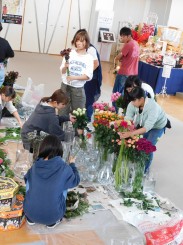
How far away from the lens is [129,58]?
18.3 ft

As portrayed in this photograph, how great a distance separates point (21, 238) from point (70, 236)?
1.13 ft

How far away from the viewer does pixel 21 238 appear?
2.67m

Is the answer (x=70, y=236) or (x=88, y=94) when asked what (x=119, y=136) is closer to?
(x=70, y=236)

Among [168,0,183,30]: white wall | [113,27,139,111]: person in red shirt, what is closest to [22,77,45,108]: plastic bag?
[113,27,139,111]: person in red shirt

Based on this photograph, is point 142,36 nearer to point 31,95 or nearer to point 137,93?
point 31,95

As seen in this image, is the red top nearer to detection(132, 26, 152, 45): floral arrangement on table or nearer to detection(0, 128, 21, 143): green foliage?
detection(0, 128, 21, 143): green foliage

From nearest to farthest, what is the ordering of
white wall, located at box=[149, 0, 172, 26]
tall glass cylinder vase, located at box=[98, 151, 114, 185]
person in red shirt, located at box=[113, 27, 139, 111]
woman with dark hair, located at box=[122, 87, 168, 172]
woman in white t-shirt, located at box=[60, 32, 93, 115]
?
woman with dark hair, located at box=[122, 87, 168, 172], tall glass cylinder vase, located at box=[98, 151, 114, 185], woman in white t-shirt, located at box=[60, 32, 93, 115], person in red shirt, located at box=[113, 27, 139, 111], white wall, located at box=[149, 0, 172, 26]

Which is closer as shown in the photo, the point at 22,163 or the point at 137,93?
the point at 137,93

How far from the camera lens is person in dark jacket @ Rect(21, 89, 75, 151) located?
361cm

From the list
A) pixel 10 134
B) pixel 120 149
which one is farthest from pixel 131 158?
pixel 10 134

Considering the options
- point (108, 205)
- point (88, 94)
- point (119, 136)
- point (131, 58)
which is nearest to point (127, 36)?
point (131, 58)

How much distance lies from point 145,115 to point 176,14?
8666mm

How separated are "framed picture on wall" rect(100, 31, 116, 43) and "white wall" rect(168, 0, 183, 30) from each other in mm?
1736

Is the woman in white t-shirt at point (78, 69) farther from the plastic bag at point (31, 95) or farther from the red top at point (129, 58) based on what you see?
the red top at point (129, 58)
